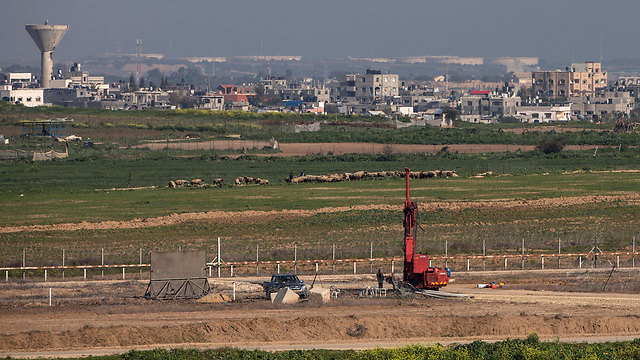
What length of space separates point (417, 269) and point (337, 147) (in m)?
109

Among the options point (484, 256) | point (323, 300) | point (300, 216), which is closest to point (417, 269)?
point (323, 300)

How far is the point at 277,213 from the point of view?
83250 mm

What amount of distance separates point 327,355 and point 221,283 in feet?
61.8

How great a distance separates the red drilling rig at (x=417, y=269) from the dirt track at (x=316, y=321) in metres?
1.06

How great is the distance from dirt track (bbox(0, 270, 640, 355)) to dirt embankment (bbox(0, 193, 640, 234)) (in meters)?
25.6

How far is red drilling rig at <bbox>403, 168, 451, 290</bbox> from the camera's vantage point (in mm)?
51188

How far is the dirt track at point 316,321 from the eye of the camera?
42062 mm

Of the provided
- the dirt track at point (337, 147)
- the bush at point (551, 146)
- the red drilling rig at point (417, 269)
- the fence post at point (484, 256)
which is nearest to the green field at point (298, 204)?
the fence post at point (484, 256)

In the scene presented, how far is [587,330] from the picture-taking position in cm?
4391

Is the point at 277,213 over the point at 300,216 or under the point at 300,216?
over

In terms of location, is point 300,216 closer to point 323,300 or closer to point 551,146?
point 323,300

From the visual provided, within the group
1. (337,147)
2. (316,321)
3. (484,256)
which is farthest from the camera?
(337,147)

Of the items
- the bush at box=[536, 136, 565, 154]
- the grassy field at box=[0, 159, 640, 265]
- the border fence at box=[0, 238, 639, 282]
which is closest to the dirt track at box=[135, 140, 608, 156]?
the bush at box=[536, 136, 565, 154]

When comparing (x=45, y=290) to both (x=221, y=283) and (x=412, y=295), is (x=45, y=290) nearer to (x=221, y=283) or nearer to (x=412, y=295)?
(x=221, y=283)
